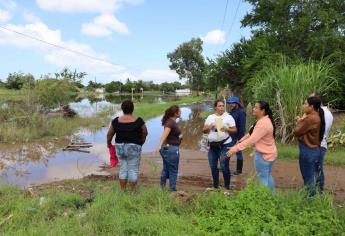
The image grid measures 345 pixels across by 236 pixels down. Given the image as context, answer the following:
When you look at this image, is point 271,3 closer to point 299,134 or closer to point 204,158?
point 204,158

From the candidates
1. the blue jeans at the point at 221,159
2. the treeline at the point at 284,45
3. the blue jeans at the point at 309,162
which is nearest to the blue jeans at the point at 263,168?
the blue jeans at the point at 309,162

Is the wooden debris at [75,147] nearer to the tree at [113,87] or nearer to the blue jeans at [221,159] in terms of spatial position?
the blue jeans at [221,159]

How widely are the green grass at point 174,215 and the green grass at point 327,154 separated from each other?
18.2 ft

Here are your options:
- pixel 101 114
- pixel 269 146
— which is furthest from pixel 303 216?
pixel 101 114

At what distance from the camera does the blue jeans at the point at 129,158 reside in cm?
673

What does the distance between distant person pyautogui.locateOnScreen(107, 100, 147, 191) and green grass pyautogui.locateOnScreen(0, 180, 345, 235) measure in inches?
19.9

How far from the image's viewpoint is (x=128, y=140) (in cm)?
671

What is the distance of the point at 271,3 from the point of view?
24625mm

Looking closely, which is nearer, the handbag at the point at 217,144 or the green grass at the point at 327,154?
the handbag at the point at 217,144

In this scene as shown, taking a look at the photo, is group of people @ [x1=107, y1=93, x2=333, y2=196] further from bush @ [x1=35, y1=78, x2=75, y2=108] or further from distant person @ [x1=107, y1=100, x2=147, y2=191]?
bush @ [x1=35, y1=78, x2=75, y2=108]

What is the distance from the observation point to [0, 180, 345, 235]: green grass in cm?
500

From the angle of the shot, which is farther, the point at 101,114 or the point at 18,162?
the point at 101,114

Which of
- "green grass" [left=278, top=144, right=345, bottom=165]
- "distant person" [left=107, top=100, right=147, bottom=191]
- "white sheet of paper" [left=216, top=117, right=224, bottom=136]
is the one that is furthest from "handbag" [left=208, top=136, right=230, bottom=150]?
"green grass" [left=278, top=144, right=345, bottom=165]

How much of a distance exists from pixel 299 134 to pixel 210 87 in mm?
21013
